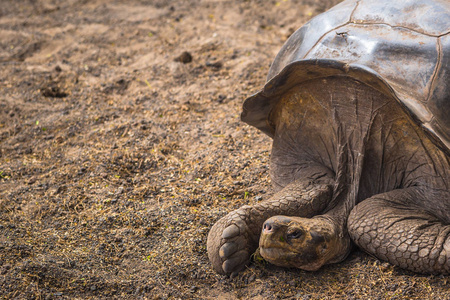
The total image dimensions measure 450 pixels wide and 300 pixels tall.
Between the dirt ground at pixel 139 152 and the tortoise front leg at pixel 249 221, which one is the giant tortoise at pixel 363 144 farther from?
the dirt ground at pixel 139 152

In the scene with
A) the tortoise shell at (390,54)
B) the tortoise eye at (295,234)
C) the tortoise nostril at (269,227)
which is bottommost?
the tortoise eye at (295,234)

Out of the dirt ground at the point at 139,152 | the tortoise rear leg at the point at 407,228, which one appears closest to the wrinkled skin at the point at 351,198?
the tortoise rear leg at the point at 407,228

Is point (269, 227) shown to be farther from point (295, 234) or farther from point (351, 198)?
point (351, 198)

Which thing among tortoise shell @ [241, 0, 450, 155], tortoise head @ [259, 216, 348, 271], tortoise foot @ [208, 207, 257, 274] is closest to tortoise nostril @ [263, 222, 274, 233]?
tortoise head @ [259, 216, 348, 271]

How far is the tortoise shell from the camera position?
2.18m

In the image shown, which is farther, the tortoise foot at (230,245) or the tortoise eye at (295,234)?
the tortoise foot at (230,245)

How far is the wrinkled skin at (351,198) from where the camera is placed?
2.21 meters

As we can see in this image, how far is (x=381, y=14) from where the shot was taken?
2.45 meters

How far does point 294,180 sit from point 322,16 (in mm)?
890

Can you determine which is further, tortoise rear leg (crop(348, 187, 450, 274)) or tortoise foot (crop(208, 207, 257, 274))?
tortoise foot (crop(208, 207, 257, 274))

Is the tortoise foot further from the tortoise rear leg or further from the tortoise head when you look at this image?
the tortoise rear leg

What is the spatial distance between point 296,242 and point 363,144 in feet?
1.98

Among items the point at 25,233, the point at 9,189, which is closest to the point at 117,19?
the point at 9,189

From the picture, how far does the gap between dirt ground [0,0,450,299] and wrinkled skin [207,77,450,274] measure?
119 mm
